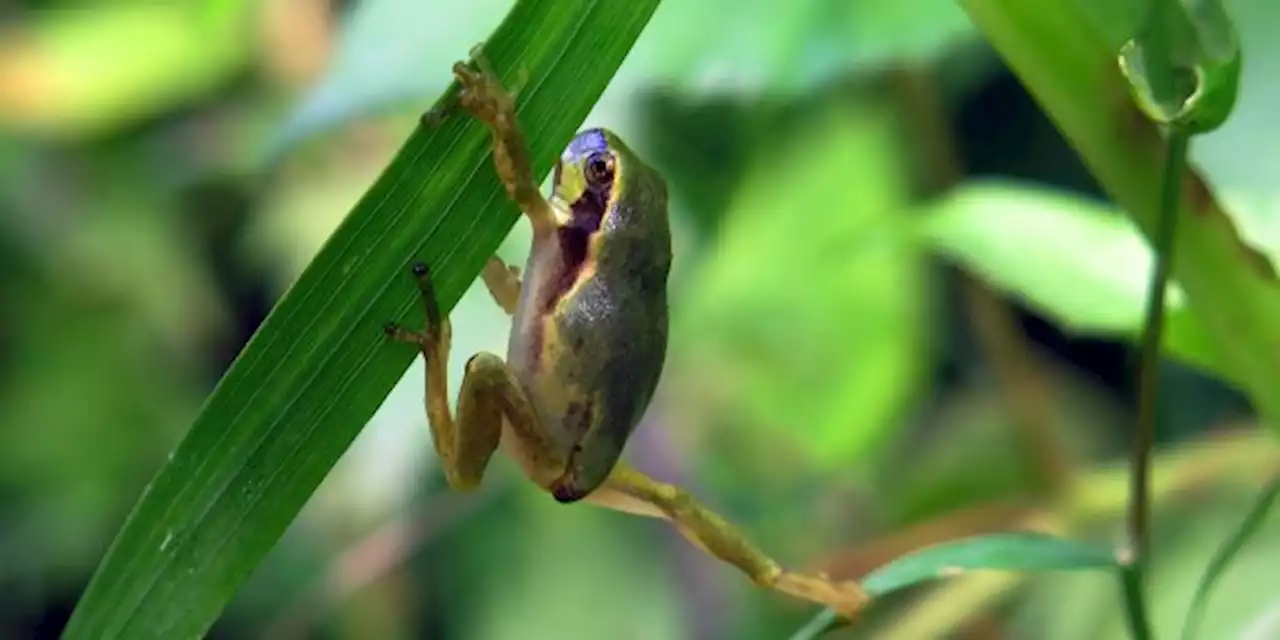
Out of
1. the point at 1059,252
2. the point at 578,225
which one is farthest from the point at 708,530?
the point at 1059,252

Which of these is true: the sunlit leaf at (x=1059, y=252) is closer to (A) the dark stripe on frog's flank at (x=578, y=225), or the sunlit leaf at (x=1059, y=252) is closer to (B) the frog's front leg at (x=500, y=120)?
(A) the dark stripe on frog's flank at (x=578, y=225)

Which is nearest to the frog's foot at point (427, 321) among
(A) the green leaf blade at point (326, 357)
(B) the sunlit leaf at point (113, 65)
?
(A) the green leaf blade at point (326, 357)

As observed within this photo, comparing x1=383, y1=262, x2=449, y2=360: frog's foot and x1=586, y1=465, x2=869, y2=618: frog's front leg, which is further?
x1=586, y1=465, x2=869, y2=618: frog's front leg

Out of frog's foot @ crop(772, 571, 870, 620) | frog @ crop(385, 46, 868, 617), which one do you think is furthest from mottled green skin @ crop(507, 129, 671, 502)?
frog's foot @ crop(772, 571, 870, 620)

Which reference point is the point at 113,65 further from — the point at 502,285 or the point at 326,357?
the point at 326,357

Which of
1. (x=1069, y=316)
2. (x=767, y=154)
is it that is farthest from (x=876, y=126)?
(x=1069, y=316)

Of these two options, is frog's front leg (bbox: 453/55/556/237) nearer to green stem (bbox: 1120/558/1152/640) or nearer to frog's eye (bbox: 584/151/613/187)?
frog's eye (bbox: 584/151/613/187)

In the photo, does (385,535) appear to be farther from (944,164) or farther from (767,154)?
(944,164)
